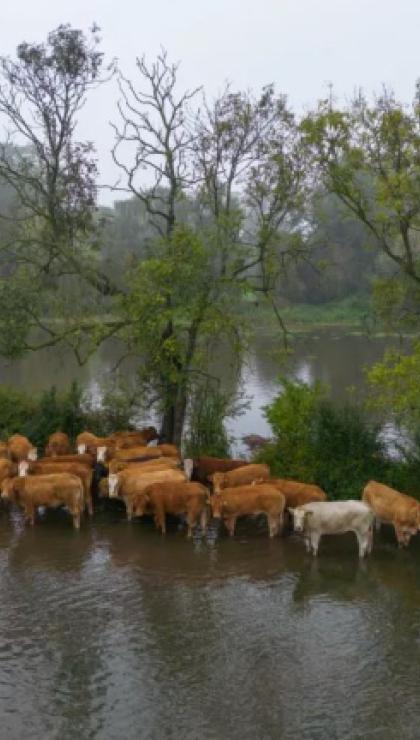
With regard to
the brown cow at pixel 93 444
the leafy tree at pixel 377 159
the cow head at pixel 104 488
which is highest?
the leafy tree at pixel 377 159

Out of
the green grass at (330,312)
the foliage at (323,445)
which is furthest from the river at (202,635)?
the green grass at (330,312)

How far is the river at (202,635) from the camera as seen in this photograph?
7.23 m

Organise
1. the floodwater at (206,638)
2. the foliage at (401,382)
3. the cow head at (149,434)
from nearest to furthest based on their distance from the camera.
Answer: the floodwater at (206,638)
the foliage at (401,382)
the cow head at (149,434)

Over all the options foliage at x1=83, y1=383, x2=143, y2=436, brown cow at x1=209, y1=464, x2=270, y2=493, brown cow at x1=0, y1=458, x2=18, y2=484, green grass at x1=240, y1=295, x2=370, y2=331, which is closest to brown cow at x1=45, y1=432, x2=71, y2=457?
brown cow at x1=0, y1=458, x2=18, y2=484

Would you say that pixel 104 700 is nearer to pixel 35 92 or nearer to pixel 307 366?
pixel 35 92

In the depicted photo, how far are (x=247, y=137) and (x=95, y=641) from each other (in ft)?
38.2

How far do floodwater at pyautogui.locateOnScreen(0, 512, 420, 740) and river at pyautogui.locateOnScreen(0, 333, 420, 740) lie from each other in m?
0.02

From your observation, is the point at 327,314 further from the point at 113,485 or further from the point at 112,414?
the point at 113,485

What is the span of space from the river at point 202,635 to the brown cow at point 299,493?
0.65 m

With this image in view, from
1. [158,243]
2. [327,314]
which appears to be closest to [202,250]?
[158,243]

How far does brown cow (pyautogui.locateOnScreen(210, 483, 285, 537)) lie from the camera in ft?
40.0

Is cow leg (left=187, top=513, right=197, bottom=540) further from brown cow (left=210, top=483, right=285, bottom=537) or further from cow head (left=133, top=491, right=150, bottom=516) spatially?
cow head (left=133, top=491, right=150, bottom=516)

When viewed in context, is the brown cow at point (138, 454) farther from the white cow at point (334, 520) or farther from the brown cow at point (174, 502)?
the white cow at point (334, 520)

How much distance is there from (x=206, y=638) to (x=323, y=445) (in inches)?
245
